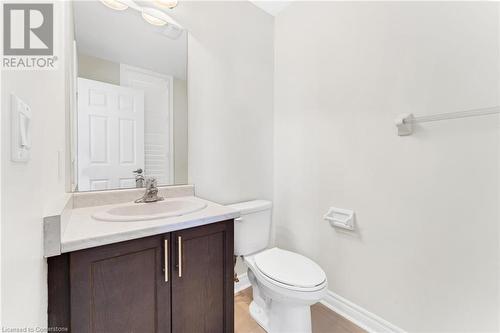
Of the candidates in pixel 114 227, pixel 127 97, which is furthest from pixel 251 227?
pixel 127 97

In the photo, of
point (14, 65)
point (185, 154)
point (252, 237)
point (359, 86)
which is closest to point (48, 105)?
point (14, 65)

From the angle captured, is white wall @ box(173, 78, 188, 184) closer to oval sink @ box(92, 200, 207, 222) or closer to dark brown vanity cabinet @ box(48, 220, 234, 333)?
oval sink @ box(92, 200, 207, 222)

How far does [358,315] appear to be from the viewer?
4.68 feet

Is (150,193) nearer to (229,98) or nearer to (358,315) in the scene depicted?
(229,98)

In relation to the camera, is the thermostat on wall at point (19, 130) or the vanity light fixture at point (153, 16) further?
the vanity light fixture at point (153, 16)

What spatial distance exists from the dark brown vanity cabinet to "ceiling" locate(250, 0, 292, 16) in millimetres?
1789

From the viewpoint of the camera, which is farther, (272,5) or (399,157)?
(272,5)

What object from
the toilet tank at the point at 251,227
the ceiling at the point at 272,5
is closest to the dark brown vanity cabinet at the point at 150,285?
the toilet tank at the point at 251,227

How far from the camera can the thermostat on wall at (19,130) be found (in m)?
0.36

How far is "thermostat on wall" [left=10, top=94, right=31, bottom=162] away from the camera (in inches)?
14.3

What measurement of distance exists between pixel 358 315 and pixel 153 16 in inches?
92.6

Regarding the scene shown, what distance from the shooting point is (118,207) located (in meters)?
1.18

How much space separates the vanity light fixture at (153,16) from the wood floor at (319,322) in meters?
2.04
